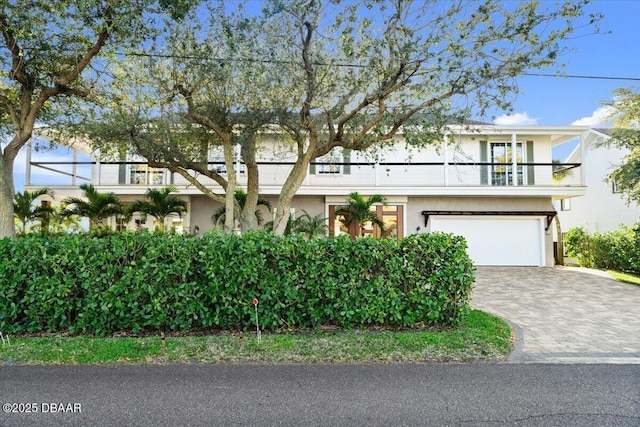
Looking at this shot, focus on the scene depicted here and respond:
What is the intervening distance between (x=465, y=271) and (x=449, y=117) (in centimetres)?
422

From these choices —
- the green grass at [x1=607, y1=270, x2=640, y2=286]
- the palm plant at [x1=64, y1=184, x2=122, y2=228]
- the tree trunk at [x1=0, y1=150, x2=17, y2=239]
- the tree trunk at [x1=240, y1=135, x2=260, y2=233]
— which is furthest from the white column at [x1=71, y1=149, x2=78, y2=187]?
the green grass at [x1=607, y1=270, x2=640, y2=286]

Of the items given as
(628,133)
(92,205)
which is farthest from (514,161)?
(92,205)

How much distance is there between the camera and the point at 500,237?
53.9ft

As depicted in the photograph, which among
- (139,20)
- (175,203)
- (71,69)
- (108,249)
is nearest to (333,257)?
(108,249)

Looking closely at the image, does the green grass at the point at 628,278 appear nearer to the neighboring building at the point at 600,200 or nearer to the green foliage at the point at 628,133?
the green foliage at the point at 628,133

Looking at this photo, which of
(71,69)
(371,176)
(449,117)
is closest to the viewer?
(71,69)

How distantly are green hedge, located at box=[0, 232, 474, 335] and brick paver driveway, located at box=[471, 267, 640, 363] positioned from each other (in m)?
1.46

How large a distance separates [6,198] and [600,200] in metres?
27.2

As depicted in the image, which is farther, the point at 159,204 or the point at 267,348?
the point at 159,204

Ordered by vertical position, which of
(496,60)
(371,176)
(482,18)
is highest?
(482,18)

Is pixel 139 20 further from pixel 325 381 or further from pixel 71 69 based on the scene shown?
pixel 325 381

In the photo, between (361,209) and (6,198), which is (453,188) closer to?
(361,209)

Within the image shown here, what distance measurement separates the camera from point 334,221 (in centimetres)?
1584

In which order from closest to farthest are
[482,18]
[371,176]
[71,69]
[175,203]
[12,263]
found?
[12,263], [482,18], [71,69], [175,203], [371,176]
